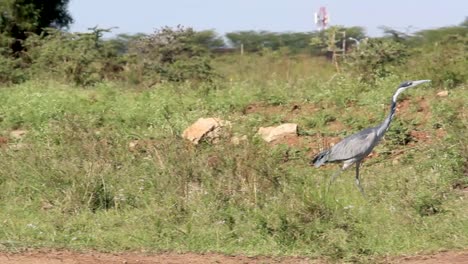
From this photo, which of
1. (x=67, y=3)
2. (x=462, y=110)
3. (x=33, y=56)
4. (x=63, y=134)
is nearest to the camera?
(x=63, y=134)

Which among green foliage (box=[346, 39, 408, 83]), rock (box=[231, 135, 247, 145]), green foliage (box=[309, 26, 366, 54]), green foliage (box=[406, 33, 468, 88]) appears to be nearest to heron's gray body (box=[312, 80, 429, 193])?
rock (box=[231, 135, 247, 145])

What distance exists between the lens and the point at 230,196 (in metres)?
8.25

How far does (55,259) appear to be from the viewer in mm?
6836

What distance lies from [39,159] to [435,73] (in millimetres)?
7441

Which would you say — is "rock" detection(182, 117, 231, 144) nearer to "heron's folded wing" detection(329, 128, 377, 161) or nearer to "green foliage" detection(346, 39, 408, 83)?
"heron's folded wing" detection(329, 128, 377, 161)

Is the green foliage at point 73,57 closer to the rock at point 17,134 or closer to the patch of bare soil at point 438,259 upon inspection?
the rock at point 17,134

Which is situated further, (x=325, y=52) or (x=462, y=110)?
(x=325, y=52)

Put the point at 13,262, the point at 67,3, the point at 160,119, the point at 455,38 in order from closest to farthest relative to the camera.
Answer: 1. the point at 13,262
2. the point at 160,119
3. the point at 455,38
4. the point at 67,3

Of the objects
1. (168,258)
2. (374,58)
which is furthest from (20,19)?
(168,258)

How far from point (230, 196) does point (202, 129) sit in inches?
135

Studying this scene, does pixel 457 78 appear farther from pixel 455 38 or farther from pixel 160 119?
pixel 160 119

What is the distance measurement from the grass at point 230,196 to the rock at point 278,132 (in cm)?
20

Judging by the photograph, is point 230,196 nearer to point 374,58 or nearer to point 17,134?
point 17,134

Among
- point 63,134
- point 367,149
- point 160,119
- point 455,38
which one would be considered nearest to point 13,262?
point 63,134
